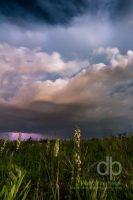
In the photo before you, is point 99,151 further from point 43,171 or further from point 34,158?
point 43,171

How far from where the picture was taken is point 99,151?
12.4m

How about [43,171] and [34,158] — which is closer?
[43,171]

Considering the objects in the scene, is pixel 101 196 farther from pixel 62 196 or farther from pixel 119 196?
pixel 62 196

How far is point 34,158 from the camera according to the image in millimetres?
11016

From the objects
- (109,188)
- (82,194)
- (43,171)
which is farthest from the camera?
(43,171)

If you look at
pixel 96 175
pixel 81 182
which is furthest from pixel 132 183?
pixel 96 175

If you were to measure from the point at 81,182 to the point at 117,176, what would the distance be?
1470 mm

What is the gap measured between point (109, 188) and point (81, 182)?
53cm

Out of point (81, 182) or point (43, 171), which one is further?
point (43, 171)

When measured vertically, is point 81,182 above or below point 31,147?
below

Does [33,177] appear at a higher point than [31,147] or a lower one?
lower

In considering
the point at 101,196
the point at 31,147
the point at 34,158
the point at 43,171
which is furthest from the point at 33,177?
the point at 31,147

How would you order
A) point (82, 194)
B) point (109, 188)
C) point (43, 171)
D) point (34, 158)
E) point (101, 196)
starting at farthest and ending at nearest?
1. point (34, 158)
2. point (43, 171)
3. point (109, 188)
4. point (82, 194)
5. point (101, 196)

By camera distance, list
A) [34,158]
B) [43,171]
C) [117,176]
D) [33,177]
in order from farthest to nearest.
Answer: [34,158], [43,171], [33,177], [117,176]
